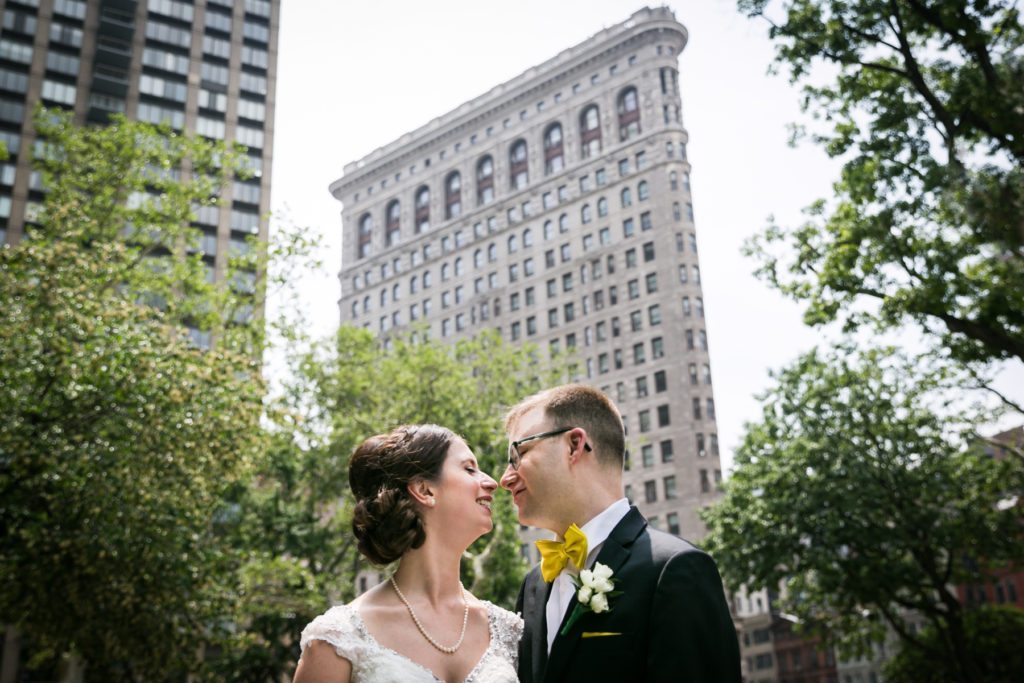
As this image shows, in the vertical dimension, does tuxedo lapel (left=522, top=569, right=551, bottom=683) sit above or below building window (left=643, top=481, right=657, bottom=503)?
below

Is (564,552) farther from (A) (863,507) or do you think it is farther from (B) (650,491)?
(B) (650,491)

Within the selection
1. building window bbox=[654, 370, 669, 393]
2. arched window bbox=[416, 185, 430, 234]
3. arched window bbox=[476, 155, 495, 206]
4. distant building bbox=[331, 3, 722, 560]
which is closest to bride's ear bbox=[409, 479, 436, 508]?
distant building bbox=[331, 3, 722, 560]

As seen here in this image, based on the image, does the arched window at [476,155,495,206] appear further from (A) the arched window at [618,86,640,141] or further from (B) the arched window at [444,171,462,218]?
(A) the arched window at [618,86,640,141]

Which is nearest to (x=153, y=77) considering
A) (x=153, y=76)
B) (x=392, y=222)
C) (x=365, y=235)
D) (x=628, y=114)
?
(x=153, y=76)

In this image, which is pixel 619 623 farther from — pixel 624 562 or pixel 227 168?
pixel 227 168

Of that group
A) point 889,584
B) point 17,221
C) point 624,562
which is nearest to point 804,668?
point 889,584

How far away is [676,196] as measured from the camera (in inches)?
3243

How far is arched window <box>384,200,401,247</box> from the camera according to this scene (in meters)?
106

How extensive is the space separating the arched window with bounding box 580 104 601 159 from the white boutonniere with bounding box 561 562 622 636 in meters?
88.5

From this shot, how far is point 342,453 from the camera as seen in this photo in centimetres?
3178

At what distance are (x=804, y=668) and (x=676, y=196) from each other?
197 ft

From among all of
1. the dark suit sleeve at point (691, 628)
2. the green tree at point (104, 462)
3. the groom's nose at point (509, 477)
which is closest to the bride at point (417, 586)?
the groom's nose at point (509, 477)

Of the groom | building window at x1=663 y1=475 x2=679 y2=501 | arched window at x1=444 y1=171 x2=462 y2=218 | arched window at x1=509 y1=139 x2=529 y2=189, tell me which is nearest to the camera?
the groom

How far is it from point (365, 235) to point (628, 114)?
37.2 m
